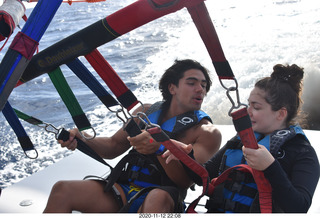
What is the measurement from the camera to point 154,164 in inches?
53.0

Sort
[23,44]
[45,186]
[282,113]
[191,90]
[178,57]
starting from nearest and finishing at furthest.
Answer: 1. [23,44]
2. [282,113]
3. [191,90]
4. [45,186]
5. [178,57]

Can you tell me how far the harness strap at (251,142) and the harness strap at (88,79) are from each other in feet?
1.49

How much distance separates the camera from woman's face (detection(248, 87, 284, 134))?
1.21 metres

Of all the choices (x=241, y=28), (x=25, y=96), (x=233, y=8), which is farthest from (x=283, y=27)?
(x=25, y=96)

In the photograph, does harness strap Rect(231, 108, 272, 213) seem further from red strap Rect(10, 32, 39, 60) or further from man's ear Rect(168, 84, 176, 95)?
man's ear Rect(168, 84, 176, 95)

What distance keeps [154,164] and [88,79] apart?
43cm

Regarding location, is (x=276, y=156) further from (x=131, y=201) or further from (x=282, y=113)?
(x=131, y=201)

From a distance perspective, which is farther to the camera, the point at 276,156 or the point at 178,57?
the point at 178,57

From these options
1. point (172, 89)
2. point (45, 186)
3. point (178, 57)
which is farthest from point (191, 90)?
point (178, 57)

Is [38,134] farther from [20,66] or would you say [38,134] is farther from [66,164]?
[20,66]

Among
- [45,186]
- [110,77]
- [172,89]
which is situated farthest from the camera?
[45,186]

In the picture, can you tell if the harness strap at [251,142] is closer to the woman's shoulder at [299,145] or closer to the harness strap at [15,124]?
the woman's shoulder at [299,145]

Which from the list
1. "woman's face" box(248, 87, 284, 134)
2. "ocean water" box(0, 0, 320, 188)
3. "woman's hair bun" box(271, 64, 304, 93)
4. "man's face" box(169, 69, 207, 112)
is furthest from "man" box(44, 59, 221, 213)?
"ocean water" box(0, 0, 320, 188)

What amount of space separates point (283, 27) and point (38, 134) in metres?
5.11
